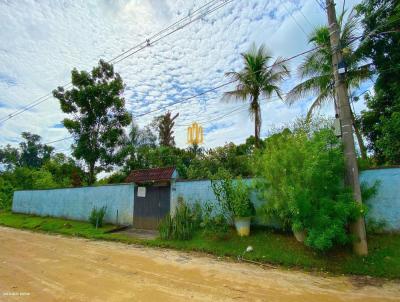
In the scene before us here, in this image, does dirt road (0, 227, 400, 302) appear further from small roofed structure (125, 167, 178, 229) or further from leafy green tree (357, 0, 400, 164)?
leafy green tree (357, 0, 400, 164)

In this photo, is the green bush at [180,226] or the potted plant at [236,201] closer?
the potted plant at [236,201]

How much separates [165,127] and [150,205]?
13713 millimetres

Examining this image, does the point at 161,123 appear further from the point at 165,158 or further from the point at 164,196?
the point at 164,196

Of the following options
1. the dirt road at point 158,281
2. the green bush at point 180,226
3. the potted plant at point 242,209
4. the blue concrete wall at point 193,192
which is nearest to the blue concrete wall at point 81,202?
the blue concrete wall at point 193,192

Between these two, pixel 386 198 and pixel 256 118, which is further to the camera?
pixel 256 118

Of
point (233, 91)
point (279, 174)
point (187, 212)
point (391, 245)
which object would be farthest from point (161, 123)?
point (391, 245)

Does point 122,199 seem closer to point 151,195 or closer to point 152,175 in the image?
point 151,195

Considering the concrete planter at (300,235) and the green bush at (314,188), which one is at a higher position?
the green bush at (314,188)

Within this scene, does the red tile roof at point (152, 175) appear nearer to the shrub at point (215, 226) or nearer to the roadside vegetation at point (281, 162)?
the roadside vegetation at point (281, 162)

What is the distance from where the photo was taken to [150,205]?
501 inches

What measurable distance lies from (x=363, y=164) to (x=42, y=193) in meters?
20.1

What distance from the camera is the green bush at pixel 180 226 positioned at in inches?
381

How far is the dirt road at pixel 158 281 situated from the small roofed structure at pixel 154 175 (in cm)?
455

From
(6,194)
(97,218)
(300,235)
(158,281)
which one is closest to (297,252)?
(300,235)
